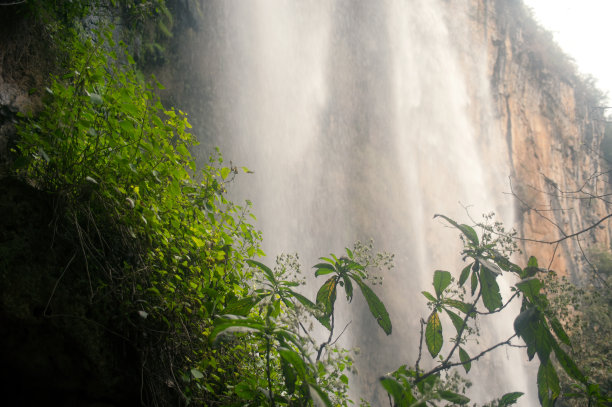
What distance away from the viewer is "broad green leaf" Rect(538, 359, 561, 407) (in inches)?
52.8

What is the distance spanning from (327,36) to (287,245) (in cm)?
539

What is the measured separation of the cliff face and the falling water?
0.78 metres

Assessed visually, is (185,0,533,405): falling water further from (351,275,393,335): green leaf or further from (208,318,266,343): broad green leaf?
(208,318,266,343): broad green leaf

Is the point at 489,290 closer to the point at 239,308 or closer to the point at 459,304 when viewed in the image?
the point at 459,304

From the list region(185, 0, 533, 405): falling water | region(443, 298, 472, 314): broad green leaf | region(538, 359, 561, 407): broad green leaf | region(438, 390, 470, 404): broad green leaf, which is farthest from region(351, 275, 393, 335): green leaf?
region(185, 0, 533, 405): falling water

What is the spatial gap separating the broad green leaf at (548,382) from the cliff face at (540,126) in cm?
1260

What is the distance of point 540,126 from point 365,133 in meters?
8.68

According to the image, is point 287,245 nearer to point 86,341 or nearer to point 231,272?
point 231,272

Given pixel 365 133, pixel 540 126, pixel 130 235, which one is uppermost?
pixel 540 126

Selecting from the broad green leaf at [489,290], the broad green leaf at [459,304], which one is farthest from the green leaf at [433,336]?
the broad green leaf at [489,290]

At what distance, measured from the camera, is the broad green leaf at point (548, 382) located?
4.40 feet

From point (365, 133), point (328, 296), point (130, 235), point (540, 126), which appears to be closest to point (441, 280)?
point (328, 296)

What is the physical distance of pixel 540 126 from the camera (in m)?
14.5

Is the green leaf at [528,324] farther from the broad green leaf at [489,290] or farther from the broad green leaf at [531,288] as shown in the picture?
the broad green leaf at [489,290]
